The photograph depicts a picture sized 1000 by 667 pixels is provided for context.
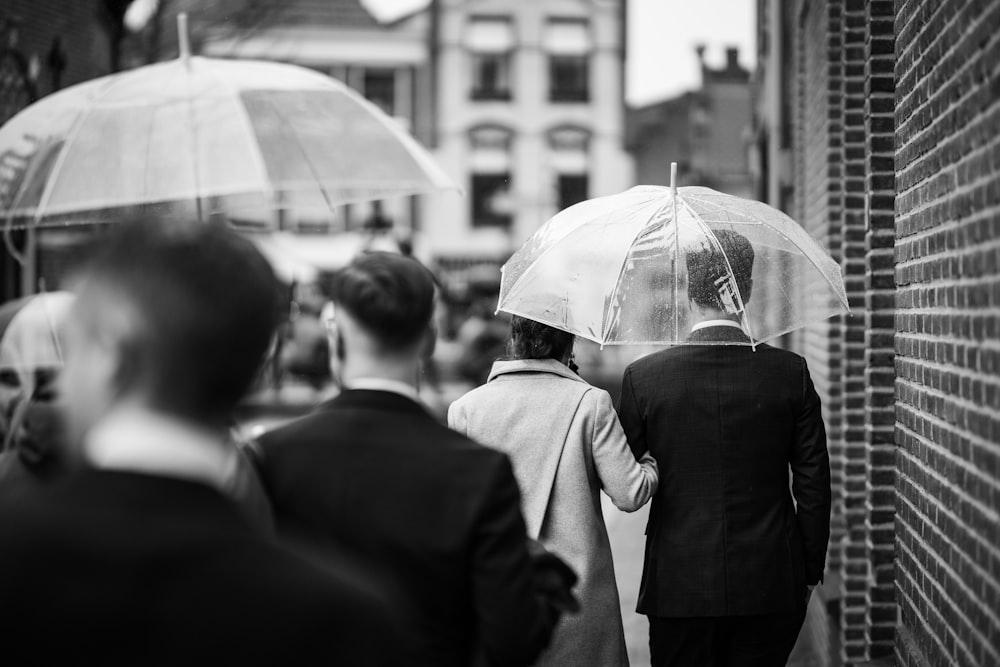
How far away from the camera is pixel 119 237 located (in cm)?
157

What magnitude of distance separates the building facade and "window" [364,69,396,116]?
32.0 m

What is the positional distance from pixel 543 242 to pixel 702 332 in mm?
649

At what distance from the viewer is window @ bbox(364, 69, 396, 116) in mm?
37656

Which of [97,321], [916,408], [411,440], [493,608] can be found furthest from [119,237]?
[916,408]

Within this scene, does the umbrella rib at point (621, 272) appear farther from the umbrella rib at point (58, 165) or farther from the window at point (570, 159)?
the window at point (570, 159)

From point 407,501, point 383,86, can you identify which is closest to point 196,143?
point 407,501

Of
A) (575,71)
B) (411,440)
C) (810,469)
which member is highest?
(575,71)

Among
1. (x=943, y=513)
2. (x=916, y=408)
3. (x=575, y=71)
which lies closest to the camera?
(x=943, y=513)

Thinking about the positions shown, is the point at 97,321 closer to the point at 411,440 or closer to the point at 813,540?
the point at 411,440

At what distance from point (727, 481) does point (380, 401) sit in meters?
1.84

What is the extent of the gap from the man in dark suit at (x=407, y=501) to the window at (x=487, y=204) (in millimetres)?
34161

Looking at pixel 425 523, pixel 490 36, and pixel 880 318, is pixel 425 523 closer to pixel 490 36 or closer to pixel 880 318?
pixel 880 318

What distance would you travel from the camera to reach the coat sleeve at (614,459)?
12.4 feet

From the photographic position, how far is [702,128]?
131 ft
